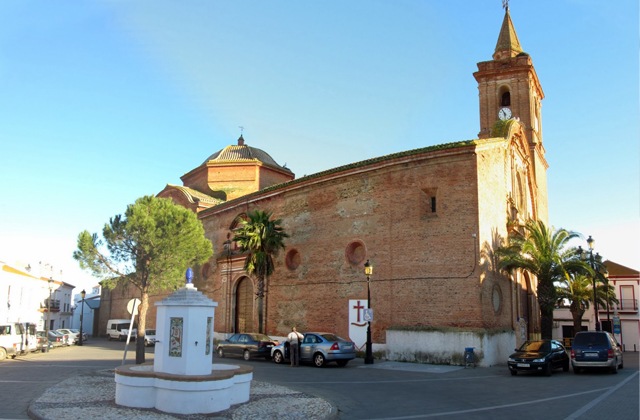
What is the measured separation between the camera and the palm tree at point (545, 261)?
23.3 m

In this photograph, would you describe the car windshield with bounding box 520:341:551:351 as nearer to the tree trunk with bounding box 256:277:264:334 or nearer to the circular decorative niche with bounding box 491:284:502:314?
the circular decorative niche with bounding box 491:284:502:314

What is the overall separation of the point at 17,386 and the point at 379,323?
1442 cm

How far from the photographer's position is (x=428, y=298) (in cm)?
2216

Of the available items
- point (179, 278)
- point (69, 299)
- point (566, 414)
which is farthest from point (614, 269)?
point (69, 299)

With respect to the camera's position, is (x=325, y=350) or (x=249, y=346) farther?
(x=249, y=346)

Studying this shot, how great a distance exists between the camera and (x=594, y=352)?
18094mm

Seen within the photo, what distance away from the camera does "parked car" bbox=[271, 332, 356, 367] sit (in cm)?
1991

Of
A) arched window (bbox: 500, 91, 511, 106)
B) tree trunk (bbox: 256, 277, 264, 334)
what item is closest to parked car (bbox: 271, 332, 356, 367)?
tree trunk (bbox: 256, 277, 264, 334)

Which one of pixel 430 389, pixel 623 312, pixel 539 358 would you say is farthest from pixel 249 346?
pixel 623 312

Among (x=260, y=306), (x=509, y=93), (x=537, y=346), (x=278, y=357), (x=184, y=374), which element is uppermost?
(x=509, y=93)

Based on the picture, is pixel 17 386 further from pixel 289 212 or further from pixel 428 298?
pixel 289 212

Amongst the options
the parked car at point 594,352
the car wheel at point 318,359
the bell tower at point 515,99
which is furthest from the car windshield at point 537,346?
the bell tower at point 515,99

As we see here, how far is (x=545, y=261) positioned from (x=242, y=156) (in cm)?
2728

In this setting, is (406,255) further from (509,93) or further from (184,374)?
(509,93)
